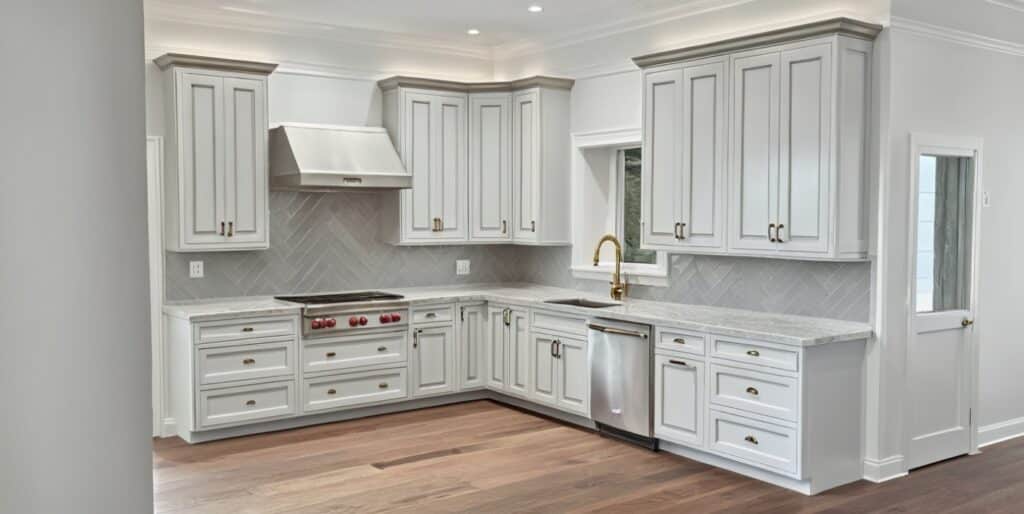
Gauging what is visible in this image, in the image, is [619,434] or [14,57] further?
[619,434]

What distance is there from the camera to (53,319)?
71 centimetres

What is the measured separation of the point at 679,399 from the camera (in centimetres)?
482

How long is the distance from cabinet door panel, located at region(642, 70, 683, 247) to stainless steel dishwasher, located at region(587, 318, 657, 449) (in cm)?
62

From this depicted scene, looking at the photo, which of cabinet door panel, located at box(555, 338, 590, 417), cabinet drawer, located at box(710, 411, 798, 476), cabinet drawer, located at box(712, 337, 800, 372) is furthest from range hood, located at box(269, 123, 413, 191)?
cabinet drawer, located at box(710, 411, 798, 476)

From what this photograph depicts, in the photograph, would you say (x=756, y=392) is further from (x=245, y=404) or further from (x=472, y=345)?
(x=245, y=404)

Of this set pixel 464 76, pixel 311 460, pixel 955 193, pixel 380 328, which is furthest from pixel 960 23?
pixel 311 460

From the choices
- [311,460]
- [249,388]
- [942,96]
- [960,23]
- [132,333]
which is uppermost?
[960,23]

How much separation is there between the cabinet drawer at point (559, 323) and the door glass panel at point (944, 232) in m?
1.96

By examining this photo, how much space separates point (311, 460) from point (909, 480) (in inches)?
128

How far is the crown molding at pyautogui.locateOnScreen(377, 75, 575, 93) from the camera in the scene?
619 cm

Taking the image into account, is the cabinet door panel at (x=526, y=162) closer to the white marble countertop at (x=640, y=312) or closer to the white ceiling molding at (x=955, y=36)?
the white marble countertop at (x=640, y=312)

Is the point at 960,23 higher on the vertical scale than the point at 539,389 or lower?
higher

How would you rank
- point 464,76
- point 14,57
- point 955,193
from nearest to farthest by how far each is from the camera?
point 14,57, point 955,193, point 464,76

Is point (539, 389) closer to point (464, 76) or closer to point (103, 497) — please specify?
point (464, 76)
